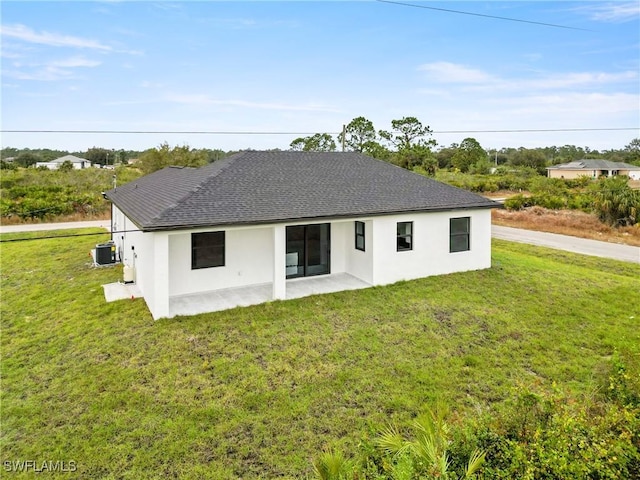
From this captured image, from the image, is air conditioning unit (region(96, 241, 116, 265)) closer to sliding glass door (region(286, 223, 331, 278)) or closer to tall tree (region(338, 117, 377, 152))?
sliding glass door (region(286, 223, 331, 278))

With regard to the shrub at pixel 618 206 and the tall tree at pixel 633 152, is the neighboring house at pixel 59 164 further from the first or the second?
the tall tree at pixel 633 152

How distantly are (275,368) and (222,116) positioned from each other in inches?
906

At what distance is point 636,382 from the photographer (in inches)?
168

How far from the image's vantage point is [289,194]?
444 inches

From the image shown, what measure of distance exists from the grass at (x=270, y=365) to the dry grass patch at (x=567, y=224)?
37.3ft

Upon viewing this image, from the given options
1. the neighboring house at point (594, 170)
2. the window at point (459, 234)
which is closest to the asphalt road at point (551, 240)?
the window at point (459, 234)

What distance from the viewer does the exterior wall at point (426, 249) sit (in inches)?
451

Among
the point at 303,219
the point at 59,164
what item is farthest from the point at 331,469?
the point at 59,164

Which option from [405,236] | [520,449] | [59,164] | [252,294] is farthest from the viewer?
[59,164]

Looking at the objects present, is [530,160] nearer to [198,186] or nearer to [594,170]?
[594,170]

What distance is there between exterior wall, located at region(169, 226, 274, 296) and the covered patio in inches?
8.8

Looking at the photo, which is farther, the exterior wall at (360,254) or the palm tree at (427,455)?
the exterior wall at (360,254)

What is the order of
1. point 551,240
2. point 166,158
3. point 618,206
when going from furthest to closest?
point 166,158 < point 618,206 < point 551,240

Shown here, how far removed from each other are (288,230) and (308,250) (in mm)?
974
